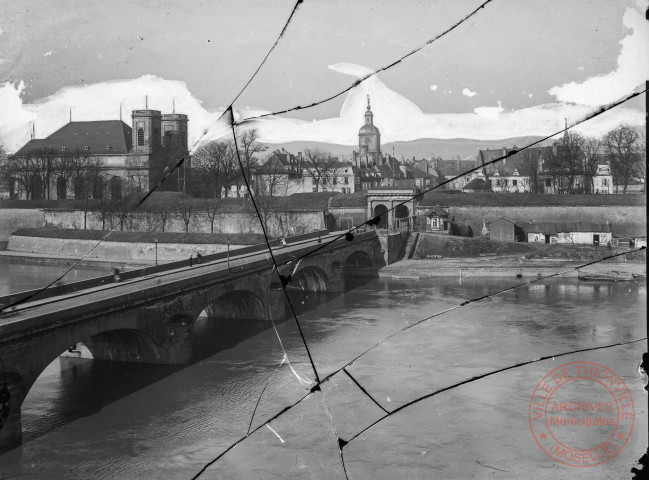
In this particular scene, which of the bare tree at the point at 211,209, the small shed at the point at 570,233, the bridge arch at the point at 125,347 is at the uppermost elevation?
the bare tree at the point at 211,209

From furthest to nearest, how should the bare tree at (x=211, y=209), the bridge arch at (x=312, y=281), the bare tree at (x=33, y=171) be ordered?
the bare tree at (x=33, y=171)
the bare tree at (x=211, y=209)
the bridge arch at (x=312, y=281)

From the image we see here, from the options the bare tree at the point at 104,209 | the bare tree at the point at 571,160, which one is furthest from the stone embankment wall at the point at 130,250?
the bare tree at the point at 571,160

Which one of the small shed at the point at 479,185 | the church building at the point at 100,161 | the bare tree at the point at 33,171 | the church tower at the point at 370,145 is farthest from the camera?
the church tower at the point at 370,145

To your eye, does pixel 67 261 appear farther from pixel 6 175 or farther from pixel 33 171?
pixel 33 171

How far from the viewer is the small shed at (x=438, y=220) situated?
46.2 meters

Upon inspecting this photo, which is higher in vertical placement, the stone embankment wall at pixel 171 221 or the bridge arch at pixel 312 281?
the stone embankment wall at pixel 171 221

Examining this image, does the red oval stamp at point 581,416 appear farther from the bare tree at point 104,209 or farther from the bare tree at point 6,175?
the bare tree at point 6,175

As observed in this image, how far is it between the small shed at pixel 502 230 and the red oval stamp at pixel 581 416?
2687 cm

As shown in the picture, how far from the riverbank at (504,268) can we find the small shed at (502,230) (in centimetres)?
557

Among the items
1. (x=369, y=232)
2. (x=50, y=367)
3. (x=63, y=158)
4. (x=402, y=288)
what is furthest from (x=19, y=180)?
(x=50, y=367)

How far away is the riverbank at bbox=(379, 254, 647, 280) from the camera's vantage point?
112 feet

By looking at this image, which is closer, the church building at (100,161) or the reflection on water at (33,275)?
the reflection on water at (33,275)

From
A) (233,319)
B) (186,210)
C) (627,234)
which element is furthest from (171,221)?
(627,234)

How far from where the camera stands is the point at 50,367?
65.9ft
